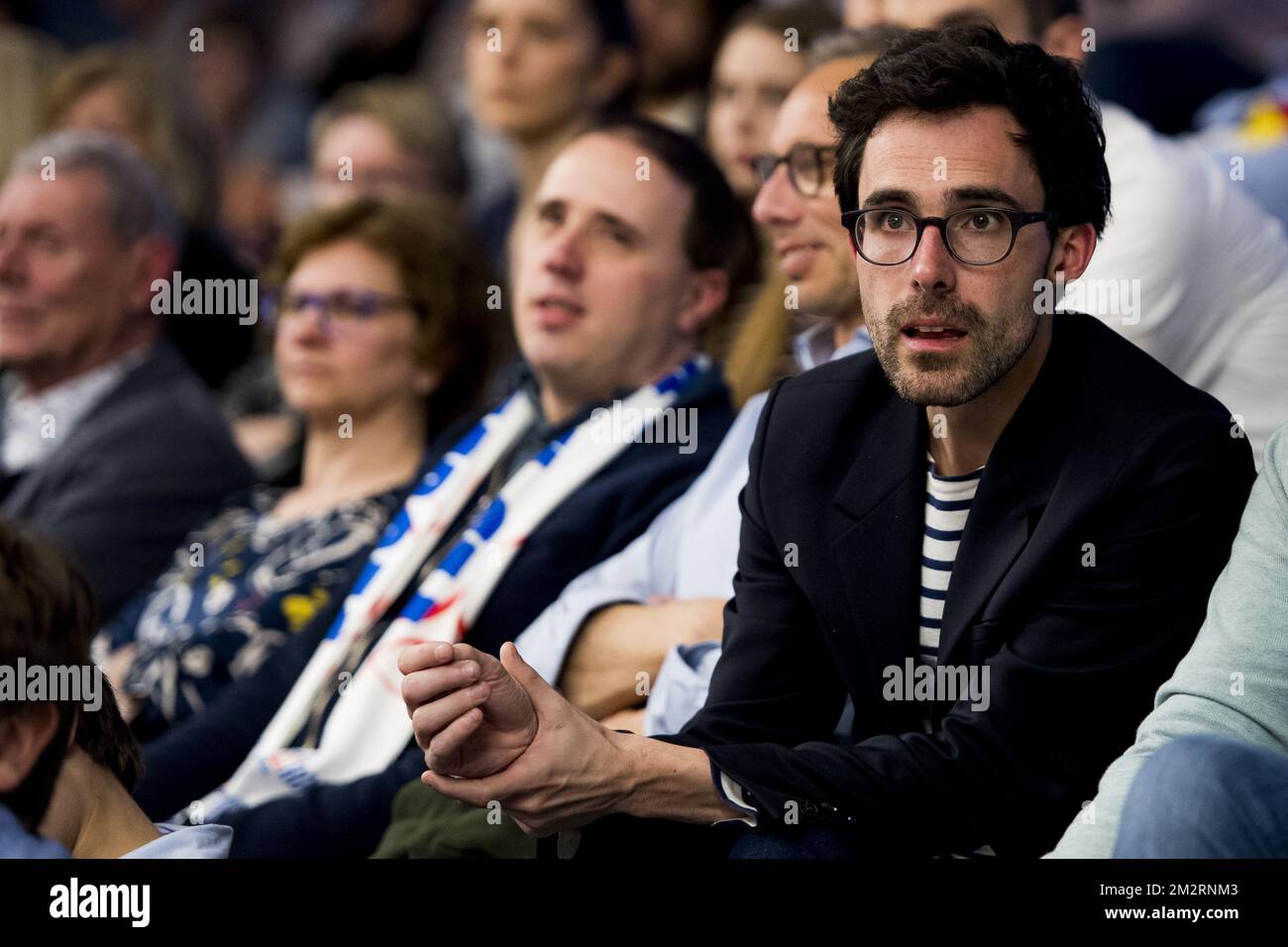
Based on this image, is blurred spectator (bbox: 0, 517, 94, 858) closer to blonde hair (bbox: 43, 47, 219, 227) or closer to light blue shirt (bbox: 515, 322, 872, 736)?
light blue shirt (bbox: 515, 322, 872, 736)

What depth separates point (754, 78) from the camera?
4465 millimetres

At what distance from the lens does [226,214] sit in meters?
6.88

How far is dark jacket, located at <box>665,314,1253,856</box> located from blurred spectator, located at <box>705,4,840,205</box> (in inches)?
78.6

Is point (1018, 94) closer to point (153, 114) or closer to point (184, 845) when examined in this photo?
point (184, 845)

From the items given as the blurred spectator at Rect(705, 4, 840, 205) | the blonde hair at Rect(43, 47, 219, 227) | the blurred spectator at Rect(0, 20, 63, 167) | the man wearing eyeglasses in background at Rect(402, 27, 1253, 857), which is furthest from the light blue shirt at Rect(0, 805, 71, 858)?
the blurred spectator at Rect(0, 20, 63, 167)

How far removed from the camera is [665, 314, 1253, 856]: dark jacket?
2309 millimetres

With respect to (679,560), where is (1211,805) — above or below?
below

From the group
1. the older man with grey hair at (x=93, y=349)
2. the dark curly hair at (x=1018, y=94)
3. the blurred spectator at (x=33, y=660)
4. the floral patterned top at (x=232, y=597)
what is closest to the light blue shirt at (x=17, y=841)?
the blurred spectator at (x=33, y=660)

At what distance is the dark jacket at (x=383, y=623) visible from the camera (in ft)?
10.3

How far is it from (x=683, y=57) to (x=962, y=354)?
3113 millimetres

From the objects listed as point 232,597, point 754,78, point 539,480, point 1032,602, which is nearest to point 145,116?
point 754,78

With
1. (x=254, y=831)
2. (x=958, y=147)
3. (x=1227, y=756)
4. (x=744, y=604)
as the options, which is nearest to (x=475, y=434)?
(x=254, y=831)

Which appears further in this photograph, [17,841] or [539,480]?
[539,480]

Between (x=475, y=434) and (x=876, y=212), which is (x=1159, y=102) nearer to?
(x=475, y=434)
